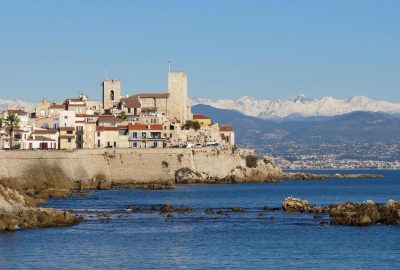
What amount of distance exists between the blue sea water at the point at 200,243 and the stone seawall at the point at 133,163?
2644 centimetres

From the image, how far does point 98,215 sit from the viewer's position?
7019cm

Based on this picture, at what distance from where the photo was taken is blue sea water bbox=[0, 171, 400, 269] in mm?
47562

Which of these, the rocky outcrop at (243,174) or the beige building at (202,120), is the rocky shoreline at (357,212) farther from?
the beige building at (202,120)

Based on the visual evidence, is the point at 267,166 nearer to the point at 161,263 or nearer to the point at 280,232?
the point at 280,232

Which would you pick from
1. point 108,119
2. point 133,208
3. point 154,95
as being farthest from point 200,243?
point 154,95

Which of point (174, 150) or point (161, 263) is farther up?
point (174, 150)

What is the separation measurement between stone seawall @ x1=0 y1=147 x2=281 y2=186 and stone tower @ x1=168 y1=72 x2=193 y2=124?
14.7 m

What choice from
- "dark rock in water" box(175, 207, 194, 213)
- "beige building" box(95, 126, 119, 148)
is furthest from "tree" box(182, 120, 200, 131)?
"dark rock in water" box(175, 207, 194, 213)

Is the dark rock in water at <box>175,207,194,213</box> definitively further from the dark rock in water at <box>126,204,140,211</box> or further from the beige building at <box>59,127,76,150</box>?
the beige building at <box>59,127,76,150</box>

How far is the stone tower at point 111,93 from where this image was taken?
141000mm

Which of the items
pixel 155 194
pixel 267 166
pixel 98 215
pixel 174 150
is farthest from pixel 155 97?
pixel 98 215

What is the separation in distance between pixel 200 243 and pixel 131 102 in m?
82.7

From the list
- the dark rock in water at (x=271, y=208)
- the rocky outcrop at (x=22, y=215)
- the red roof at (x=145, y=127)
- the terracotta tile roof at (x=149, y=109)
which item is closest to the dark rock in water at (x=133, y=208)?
the dark rock in water at (x=271, y=208)

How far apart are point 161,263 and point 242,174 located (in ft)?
265
